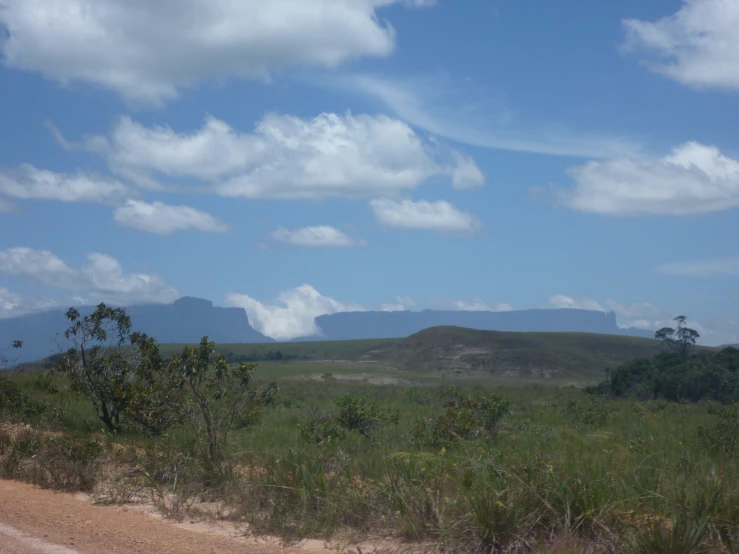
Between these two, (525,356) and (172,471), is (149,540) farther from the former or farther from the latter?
(525,356)

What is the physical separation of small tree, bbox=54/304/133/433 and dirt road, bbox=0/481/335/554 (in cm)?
563

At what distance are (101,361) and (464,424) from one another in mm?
8294

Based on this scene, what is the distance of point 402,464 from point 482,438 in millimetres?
5129

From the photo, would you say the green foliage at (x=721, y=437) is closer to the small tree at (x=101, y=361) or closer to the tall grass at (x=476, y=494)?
the tall grass at (x=476, y=494)

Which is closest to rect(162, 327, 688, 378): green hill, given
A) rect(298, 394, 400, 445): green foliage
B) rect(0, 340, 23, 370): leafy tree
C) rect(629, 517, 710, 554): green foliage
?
rect(298, 394, 400, 445): green foliage

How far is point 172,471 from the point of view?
34.2ft

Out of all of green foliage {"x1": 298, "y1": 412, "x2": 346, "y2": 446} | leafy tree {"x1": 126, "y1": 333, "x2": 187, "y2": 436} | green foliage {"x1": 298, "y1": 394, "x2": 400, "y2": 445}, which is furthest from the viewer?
green foliage {"x1": 298, "y1": 394, "x2": 400, "y2": 445}

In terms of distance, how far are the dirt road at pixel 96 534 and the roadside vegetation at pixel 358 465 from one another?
488 mm

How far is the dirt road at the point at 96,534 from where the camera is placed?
7.23 m

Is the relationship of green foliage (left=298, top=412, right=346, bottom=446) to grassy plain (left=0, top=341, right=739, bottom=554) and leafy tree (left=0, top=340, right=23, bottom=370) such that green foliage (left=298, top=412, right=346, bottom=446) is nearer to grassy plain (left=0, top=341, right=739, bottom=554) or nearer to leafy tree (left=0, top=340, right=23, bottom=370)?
grassy plain (left=0, top=341, right=739, bottom=554)

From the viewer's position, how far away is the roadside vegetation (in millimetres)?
6941

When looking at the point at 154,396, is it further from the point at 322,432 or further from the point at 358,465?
the point at 358,465

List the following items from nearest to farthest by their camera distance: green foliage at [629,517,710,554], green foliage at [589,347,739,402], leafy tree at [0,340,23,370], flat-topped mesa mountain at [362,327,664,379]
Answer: green foliage at [629,517,710,554]
leafy tree at [0,340,23,370]
green foliage at [589,347,739,402]
flat-topped mesa mountain at [362,327,664,379]

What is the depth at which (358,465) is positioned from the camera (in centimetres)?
998
